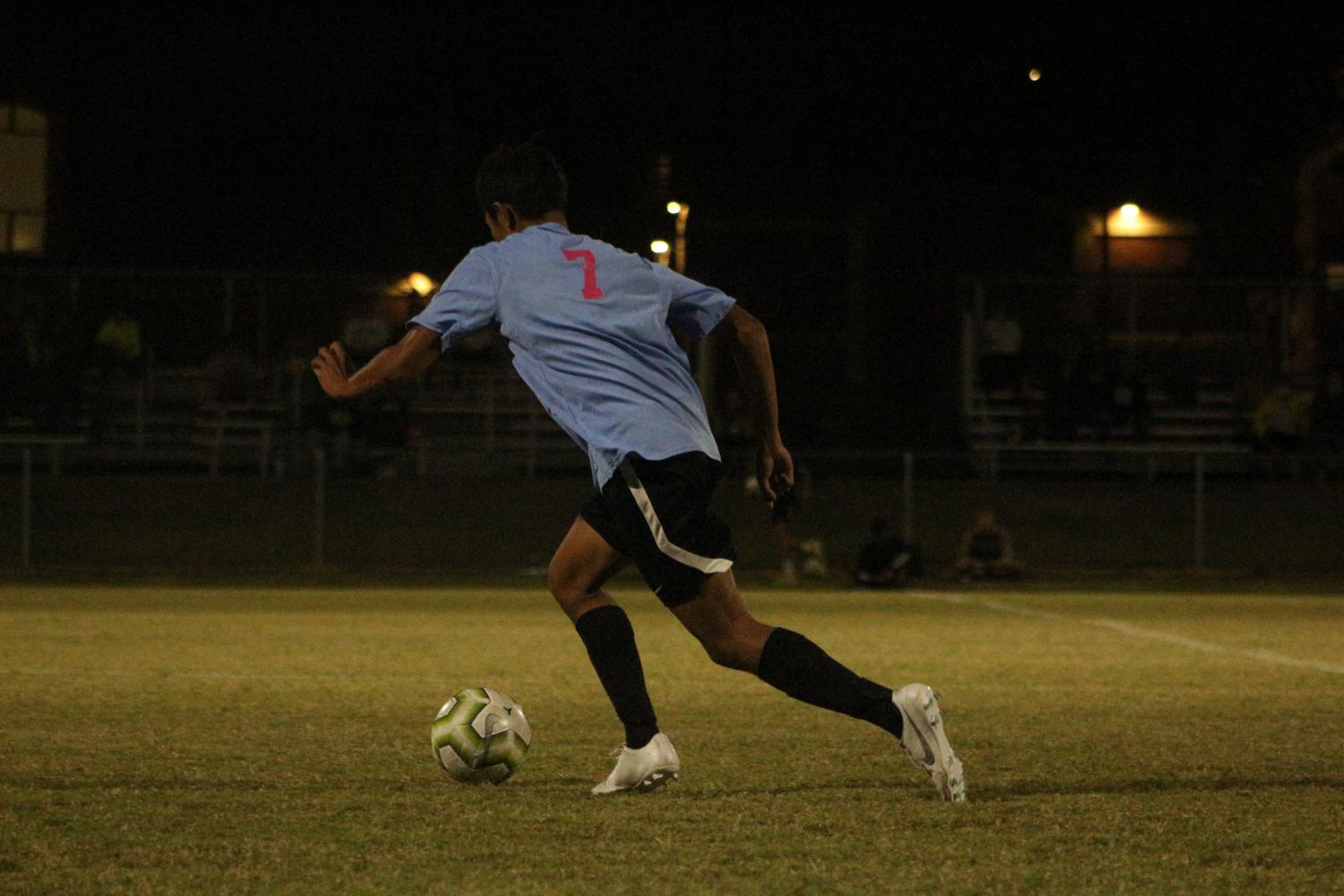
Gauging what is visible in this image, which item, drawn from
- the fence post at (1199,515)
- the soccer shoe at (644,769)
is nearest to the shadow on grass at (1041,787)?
the soccer shoe at (644,769)

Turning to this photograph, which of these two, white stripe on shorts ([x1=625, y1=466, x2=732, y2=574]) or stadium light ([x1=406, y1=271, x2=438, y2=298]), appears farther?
stadium light ([x1=406, y1=271, x2=438, y2=298])

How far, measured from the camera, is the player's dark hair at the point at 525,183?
5957mm

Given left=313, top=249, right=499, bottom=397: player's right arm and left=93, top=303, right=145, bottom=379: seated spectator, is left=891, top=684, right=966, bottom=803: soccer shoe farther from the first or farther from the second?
left=93, top=303, right=145, bottom=379: seated spectator

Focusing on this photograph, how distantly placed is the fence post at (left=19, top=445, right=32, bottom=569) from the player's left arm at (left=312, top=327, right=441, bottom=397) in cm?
1614

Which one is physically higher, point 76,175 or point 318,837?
point 76,175

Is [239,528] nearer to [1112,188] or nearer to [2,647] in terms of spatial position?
[2,647]

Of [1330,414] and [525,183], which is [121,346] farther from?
[525,183]

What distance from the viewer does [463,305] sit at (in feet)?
18.9

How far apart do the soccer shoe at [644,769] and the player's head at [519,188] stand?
66.6 inches

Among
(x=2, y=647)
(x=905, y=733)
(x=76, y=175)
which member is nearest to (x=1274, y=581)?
(x=2, y=647)

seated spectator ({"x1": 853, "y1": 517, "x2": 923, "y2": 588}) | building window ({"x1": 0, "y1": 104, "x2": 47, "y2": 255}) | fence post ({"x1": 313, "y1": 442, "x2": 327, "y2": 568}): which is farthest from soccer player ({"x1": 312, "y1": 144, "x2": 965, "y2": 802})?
building window ({"x1": 0, "y1": 104, "x2": 47, "y2": 255})

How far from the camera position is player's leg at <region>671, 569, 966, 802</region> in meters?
5.69

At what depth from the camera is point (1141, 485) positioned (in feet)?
79.2

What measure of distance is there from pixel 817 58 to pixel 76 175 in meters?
12.6
